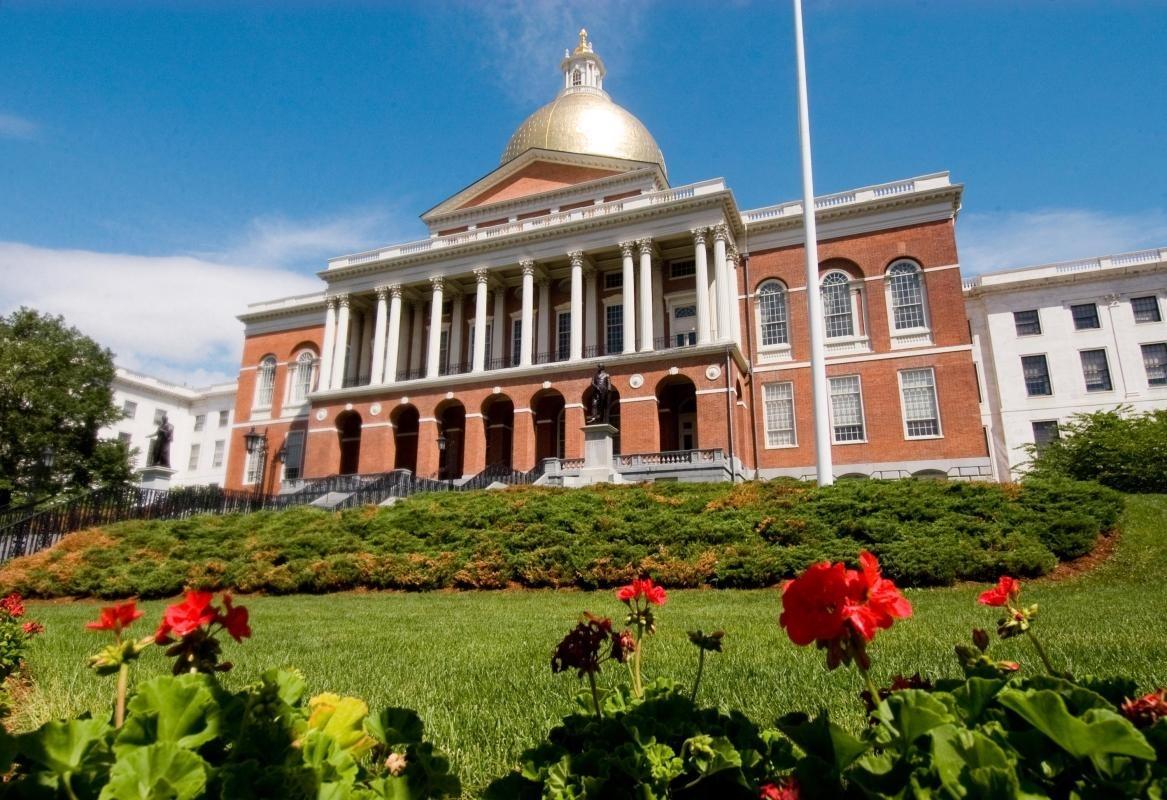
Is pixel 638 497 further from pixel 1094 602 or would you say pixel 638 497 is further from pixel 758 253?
pixel 758 253

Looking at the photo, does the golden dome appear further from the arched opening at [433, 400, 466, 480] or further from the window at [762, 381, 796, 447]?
the window at [762, 381, 796, 447]

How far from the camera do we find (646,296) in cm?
3206

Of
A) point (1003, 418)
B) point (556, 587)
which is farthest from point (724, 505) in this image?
point (1003, 418)

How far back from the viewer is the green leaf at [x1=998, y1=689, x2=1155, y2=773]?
114cm

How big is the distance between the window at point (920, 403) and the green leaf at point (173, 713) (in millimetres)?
32273

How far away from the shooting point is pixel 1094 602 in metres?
8.80

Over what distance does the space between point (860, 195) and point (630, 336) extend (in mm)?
13247

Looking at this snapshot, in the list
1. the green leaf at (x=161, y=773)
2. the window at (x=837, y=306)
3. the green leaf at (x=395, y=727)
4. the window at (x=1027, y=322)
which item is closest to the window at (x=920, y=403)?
the window at (x=837, y=306)

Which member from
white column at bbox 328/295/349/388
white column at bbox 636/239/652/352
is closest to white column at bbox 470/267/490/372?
white column at bbox 328/295/349/388

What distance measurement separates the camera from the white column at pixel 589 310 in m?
35.3

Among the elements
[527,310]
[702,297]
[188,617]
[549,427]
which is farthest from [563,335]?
[188,617]

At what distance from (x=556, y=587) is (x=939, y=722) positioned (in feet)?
41.6

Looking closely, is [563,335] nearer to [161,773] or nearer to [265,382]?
[265,382]

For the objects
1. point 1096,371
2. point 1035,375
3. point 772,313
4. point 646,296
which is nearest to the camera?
point 646,296
